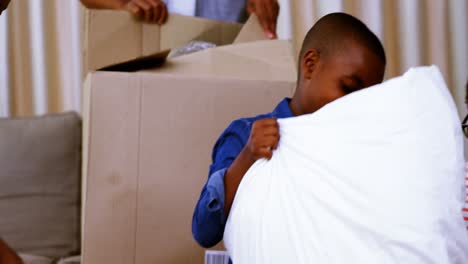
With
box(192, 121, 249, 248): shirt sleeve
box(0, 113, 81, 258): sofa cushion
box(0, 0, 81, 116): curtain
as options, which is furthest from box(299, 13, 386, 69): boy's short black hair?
box(0, 0, 81, 116): curtain

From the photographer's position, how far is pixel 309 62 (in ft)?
3.02

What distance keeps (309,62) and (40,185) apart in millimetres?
1061

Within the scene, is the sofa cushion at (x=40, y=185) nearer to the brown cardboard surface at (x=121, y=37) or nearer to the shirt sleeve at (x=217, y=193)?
the brown cardboard surface at (x=121, y=37)

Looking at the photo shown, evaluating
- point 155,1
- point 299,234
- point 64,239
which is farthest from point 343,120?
point 64,239

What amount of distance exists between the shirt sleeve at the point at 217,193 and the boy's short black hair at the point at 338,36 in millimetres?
160

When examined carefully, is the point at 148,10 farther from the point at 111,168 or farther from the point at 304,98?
the point at 304,98

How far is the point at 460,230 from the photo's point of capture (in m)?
0.68

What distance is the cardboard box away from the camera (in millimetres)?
1114

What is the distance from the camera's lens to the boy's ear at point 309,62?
92 cm

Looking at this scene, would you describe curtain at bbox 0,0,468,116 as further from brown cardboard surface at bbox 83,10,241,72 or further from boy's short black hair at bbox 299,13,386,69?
boy's short black hair at bbox 299,13,386,69

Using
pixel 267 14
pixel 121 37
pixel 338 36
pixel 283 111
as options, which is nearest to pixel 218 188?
pixel 283 111

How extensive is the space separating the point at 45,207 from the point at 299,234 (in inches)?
46.7

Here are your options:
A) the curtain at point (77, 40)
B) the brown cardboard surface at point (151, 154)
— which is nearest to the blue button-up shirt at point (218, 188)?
the brown cardboard surface at point (151, 154)

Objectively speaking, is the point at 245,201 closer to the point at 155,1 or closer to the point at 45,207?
the point at 155,1
